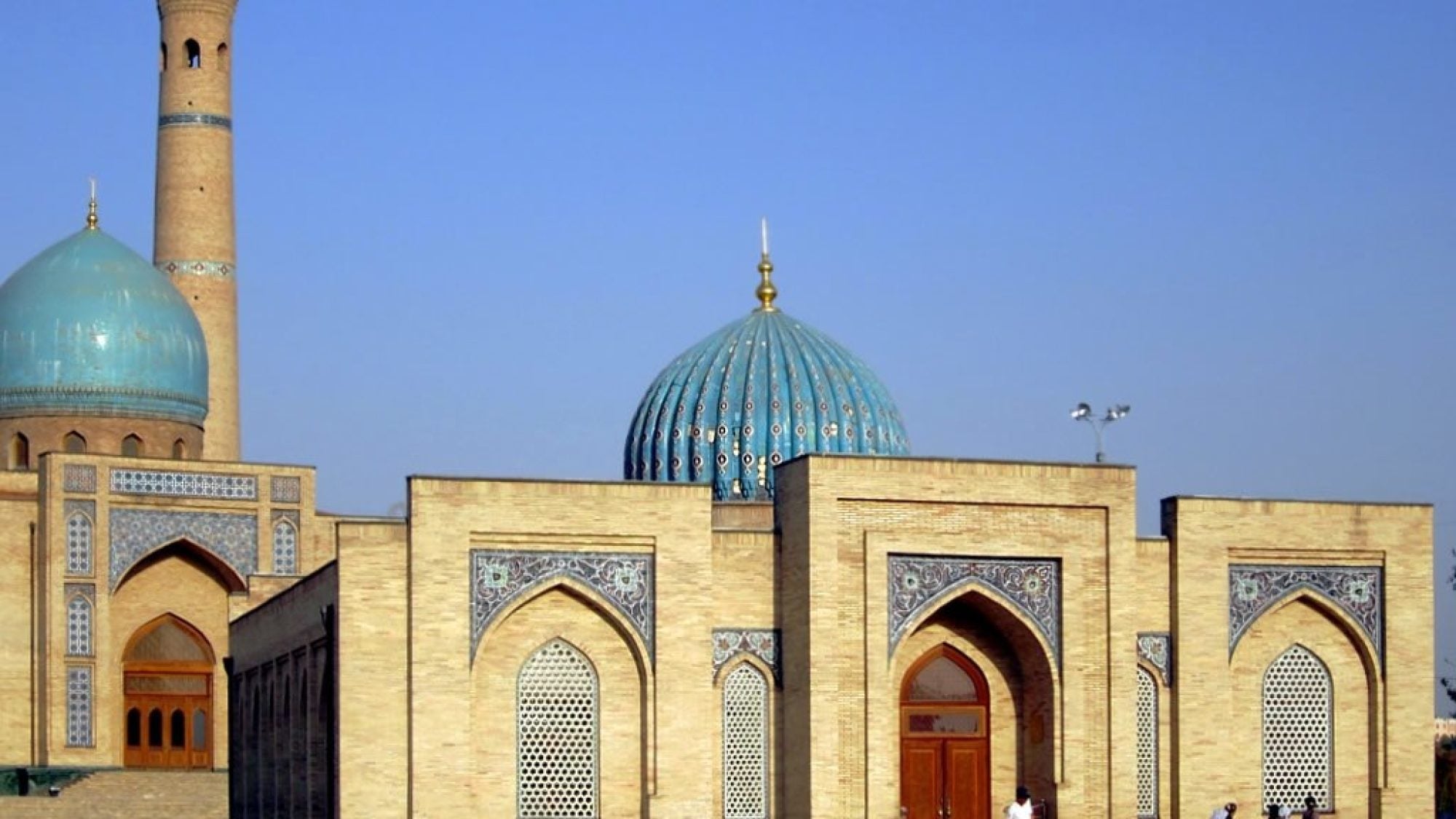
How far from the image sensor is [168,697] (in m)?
29.3

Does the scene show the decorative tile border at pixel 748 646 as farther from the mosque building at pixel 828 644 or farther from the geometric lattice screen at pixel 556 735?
the geometric lattice screen at pixel 556 735

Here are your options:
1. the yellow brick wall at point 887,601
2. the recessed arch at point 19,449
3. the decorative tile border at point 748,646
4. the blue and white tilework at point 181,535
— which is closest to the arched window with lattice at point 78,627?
the blue and white tilework at point 181,535

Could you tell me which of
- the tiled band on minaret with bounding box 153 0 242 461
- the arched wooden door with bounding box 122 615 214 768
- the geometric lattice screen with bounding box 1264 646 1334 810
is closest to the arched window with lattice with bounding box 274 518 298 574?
the arched wooden door with bounding box 122 615 214 768

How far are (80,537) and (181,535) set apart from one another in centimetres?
102

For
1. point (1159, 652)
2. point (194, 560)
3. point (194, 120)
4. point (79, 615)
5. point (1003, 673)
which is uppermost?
point (194, 120)

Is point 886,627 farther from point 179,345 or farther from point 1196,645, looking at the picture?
point 179,345

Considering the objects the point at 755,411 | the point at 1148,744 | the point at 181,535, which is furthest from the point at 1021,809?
the point at 181,535

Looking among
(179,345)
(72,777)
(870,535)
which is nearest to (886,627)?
(870,535)

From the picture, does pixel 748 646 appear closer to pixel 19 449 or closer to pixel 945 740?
pixel 945 740

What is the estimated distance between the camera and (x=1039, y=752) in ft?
73.8

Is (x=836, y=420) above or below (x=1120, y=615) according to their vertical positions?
above

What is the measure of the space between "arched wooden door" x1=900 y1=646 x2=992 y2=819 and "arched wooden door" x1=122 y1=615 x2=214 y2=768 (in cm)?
963

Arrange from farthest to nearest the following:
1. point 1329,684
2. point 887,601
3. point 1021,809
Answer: point 1329,684 → point 887,601 → point 1021,809

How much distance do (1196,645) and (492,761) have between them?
5.65 meters
